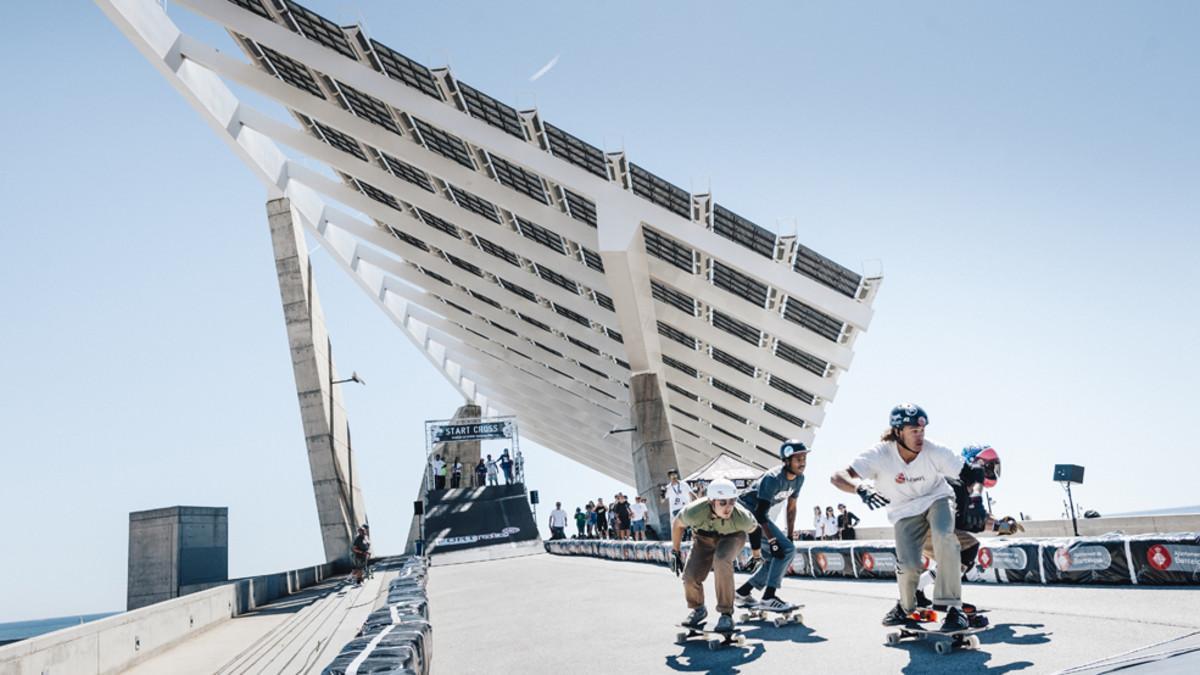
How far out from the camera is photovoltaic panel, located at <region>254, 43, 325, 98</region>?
76.4ft

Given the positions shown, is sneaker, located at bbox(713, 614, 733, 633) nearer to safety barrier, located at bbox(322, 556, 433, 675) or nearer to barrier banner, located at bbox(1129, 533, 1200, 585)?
safety barrier, located at bbox(322, 556, 433, 675)

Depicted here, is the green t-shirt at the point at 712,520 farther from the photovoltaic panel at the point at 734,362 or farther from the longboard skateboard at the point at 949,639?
the photovoltaic panel at the point at 734,362

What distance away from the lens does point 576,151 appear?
22.4m

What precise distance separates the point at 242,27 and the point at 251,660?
629 inches

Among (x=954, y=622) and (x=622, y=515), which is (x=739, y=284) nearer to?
(x=622, y=515)

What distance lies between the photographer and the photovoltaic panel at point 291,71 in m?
23.3

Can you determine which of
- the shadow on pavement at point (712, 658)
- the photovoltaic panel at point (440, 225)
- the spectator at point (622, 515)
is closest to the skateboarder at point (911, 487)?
the shadow on pavement at point (712, 658)

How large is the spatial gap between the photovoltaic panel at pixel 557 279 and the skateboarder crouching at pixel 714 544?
2510 cm

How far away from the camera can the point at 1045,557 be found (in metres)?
9.05

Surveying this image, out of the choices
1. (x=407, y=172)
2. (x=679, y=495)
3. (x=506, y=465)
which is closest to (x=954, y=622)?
(x=679, y=495)

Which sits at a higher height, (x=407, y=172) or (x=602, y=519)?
(x=407, y=172)

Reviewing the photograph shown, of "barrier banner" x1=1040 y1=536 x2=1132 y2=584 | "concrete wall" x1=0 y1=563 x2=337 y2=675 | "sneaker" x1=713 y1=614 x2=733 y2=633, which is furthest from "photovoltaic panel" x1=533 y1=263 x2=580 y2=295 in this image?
"sneaker" x1=713 y1=614 x2=733 y2=633

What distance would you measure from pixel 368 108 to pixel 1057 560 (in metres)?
20.4

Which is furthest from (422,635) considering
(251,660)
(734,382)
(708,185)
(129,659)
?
(734,382)
